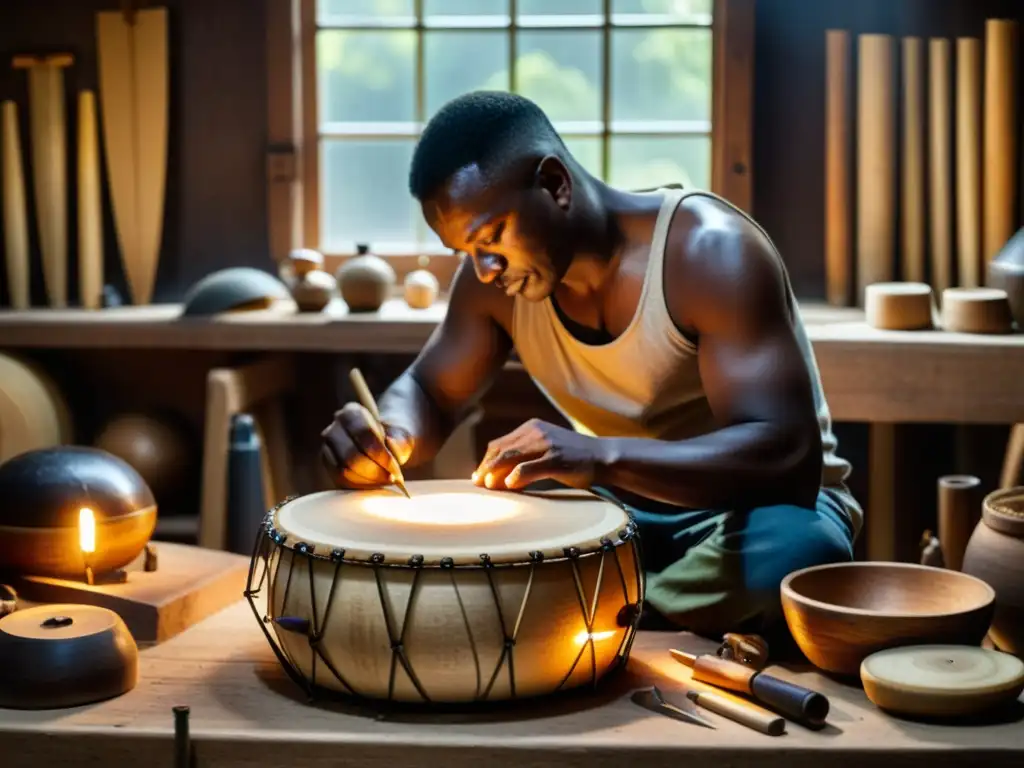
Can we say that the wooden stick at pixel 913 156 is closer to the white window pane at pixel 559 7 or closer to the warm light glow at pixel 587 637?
the white window pane at pixel 559 7

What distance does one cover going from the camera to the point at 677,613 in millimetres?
2973

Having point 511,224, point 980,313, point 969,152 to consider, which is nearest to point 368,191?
point 969,152

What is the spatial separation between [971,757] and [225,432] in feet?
8.61

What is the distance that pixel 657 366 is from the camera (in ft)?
10.0

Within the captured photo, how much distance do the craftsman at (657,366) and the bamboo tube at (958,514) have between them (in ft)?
2.34

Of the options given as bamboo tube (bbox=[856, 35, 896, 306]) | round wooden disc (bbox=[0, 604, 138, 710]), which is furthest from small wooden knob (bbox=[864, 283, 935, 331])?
round wooden disc (bbox=[0, 604, 138, 710])

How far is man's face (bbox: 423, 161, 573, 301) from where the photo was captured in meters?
2.83

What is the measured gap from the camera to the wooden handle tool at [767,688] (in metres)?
2.46

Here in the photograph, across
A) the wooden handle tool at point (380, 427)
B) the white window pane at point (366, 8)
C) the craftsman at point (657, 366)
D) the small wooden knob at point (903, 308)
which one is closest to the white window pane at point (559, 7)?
the white window pane at point (366, 8)

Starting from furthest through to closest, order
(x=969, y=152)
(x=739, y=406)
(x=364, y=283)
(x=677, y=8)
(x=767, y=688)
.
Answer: (x=677, y=8) → (x=969, y=152) → (x=364, y=283) → (x=739, y=406) → (x=767, y=688)

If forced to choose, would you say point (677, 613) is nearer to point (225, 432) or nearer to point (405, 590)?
point (405, 590)

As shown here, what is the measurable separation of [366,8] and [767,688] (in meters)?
3.17

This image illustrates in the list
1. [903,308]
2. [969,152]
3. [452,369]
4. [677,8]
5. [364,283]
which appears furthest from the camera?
[677,8]

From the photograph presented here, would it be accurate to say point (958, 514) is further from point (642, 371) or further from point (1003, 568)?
point (642, 371)
